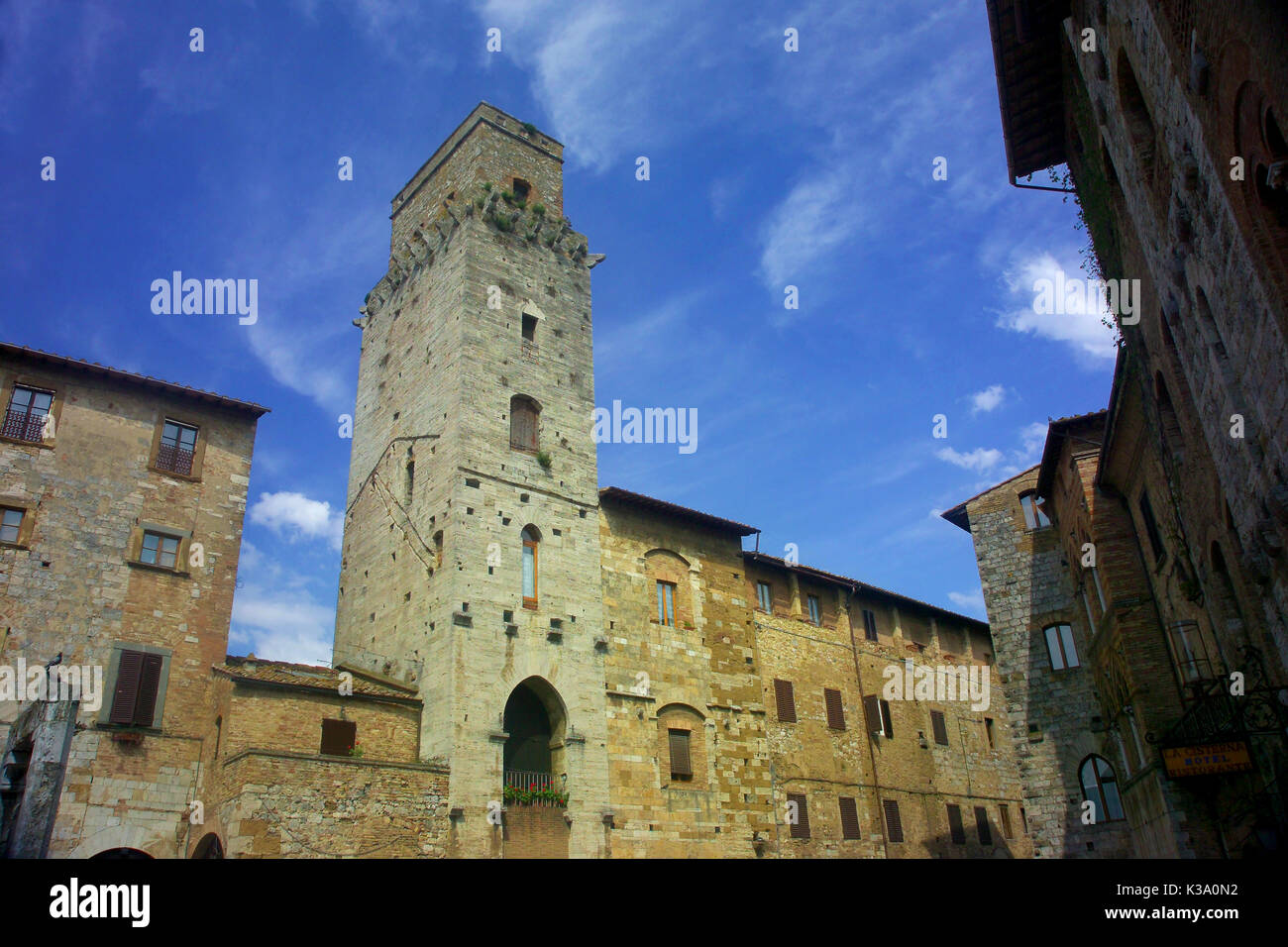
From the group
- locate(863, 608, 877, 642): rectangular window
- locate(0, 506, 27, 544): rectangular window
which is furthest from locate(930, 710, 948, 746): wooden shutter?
locate(0, 506, 27, 544): rectangular window

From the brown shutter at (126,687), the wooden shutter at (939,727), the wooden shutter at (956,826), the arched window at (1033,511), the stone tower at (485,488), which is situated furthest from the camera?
the wooden shutter at (939,727)

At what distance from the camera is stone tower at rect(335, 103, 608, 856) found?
21844 millimetres

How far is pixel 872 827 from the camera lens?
93.8ft

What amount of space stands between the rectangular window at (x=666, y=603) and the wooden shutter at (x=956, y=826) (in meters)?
13.0

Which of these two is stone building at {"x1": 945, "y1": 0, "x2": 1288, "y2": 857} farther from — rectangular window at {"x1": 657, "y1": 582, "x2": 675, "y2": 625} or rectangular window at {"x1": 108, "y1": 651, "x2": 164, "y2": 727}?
rectangular window at {"x1": 108, "y1": 651, "x2": 164, "y2": 727}

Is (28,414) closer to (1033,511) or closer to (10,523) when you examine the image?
(10,523)

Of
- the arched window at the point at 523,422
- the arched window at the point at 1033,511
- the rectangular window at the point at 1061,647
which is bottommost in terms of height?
the rectangular window at the point at 1061,647

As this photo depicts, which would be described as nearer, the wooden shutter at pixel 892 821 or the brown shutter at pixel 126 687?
the brown shutter at pixel 126 687

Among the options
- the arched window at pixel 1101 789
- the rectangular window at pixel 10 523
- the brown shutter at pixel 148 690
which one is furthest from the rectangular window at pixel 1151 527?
the rectangular window at pixel 10 523

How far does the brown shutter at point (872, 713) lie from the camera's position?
100ft

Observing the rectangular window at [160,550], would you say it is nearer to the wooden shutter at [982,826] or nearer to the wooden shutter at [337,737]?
the wooden shutter at [337,737]

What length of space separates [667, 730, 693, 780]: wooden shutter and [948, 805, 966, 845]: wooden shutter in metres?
11.8

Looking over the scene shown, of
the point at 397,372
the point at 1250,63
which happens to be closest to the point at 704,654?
the point at 397,372
